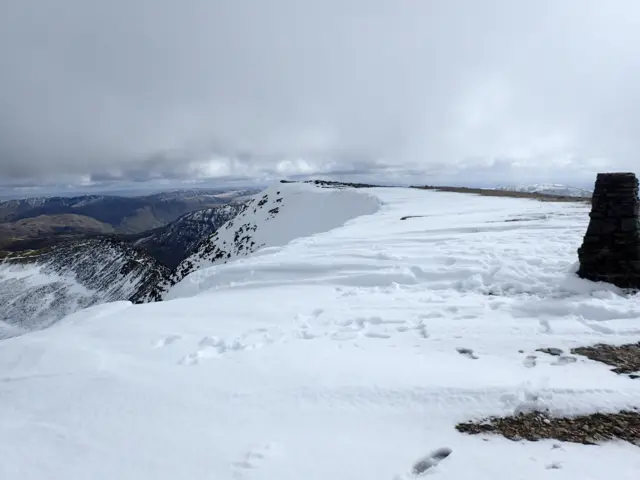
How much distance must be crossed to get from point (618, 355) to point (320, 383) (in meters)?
5.06

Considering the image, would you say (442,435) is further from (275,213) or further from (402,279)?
(275,213)

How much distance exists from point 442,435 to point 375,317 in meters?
3.84

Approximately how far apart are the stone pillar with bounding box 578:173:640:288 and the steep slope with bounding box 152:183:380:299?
115 ft

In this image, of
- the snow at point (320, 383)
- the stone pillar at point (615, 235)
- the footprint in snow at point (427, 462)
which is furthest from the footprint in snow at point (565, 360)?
the stone pillar at point (615, 235)

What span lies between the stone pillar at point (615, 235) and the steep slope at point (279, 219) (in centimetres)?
3494

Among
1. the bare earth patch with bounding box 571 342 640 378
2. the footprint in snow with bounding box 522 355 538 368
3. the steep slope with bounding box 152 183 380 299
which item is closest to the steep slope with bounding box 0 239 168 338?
the steep slope with bounding box 152 183 380 299

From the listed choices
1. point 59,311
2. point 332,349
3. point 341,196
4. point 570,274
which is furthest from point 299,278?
point 59,311

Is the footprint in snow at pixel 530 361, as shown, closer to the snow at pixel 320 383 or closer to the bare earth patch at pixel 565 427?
the snow at pixel 320 383

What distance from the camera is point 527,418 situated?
433 cm

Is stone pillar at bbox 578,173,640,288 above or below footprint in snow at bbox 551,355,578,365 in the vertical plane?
above

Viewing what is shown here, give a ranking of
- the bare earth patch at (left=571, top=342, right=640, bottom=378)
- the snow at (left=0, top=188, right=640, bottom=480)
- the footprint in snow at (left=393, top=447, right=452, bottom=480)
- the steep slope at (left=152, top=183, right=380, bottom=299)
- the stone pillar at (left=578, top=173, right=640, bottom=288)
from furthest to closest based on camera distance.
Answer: the steep slope at (left=152, top=183, right=380, bottom=299) < the stone pillar at (left=578, top=173, right=640, bottom=288) < the bare earth patch at (left=571, top=342, right=640, bottom=378) < the snow at (left=0, top=188, right=640, bottom=480) < the footprint in snow at (left=393, top=447, right=452, bottom=480)

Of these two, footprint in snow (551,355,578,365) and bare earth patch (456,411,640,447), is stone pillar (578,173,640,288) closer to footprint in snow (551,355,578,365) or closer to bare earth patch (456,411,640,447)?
footprint in snow (551,355,578,365)

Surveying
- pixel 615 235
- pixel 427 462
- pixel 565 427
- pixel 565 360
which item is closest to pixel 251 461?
pixel 427 462

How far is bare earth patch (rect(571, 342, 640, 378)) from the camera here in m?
5.27
